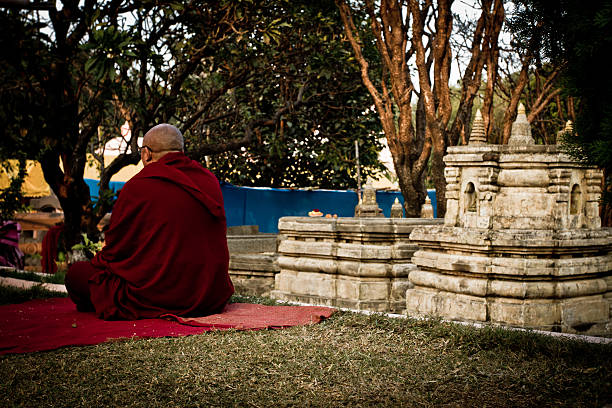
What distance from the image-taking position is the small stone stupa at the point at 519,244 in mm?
6379

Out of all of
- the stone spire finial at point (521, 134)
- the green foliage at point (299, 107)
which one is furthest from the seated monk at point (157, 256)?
the green foliage at point (299, 107)

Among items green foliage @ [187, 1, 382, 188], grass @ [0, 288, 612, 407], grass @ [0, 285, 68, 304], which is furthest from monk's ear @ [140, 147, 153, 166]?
green foliage @ [187, 1, 382, 188]

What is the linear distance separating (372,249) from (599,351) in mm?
3860

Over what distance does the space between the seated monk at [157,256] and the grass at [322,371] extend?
66cm

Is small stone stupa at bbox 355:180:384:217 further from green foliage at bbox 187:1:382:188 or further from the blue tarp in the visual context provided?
the blue tarp

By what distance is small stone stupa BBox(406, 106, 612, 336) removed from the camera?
20.9 feet

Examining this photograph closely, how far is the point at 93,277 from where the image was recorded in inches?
205

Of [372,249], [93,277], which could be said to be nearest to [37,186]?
[372,249]

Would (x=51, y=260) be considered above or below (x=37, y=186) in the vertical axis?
below

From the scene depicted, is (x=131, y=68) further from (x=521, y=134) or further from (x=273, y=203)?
(x=521, y=134)

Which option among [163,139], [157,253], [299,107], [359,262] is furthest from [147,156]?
[299,107]

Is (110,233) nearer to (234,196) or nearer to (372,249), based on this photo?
(372,249)

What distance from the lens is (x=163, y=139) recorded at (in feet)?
18.0

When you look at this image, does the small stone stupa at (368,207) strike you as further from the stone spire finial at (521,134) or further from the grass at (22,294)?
the grass at (22,294)
